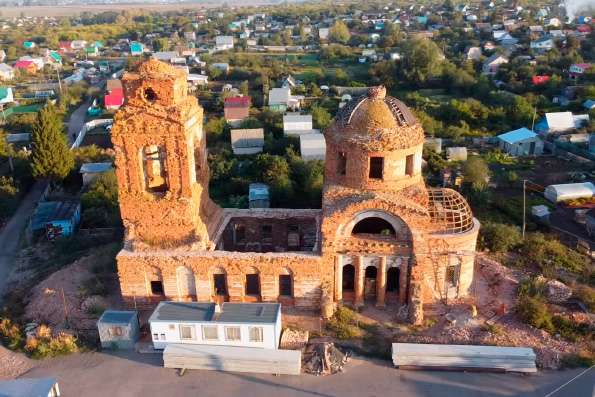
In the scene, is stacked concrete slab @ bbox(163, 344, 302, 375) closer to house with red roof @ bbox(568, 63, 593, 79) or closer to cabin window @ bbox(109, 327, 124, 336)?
cabin window @ bbox(109, 327, 124, 336)

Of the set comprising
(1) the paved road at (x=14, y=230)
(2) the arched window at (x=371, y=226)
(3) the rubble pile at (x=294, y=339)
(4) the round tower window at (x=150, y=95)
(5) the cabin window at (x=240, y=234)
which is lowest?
(1) the paved road at (x=14, y=230)

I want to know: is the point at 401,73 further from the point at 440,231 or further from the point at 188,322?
the point at 188,322

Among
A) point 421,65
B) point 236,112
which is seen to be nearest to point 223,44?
point 421,65

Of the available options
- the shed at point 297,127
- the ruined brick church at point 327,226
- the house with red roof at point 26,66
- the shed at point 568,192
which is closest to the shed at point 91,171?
the shed at point 297,127

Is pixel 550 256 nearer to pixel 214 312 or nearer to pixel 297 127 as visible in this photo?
pixel 214 312

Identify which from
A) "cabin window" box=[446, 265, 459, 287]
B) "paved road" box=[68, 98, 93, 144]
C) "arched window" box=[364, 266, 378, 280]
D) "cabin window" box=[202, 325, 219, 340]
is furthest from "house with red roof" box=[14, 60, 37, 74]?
"cabin window" box=[446, 265, 459, 287]

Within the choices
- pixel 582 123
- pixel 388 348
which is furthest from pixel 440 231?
pixel 582 123

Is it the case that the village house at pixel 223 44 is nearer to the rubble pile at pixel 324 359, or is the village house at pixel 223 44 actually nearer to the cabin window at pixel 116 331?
the cabin window at pixel 116 331
